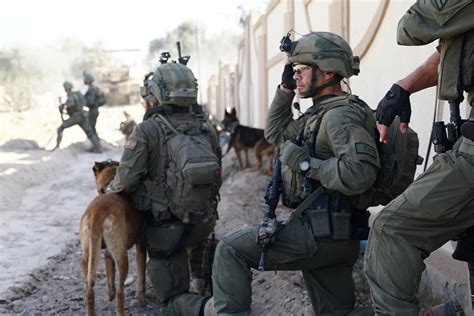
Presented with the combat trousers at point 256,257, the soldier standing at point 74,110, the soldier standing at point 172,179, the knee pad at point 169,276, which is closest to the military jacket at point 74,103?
the soldier standing at point 74,110

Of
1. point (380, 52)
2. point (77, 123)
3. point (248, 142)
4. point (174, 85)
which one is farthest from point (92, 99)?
point (174, 85)

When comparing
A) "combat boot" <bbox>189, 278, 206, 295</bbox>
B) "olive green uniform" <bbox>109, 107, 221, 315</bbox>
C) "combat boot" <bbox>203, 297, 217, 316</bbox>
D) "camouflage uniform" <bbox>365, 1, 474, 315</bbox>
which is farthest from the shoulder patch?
"combat boot" <bbox>189, 278, 206, 295</bbox>

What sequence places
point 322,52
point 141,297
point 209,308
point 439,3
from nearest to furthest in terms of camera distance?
point 439,3 < point 322,52 < point 209,308 < point 141,297

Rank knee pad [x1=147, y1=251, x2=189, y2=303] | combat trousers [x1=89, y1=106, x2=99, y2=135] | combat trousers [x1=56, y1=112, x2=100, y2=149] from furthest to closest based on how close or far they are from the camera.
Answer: combat trousers [x1=89, y1=106, x2=99, y2=135], combat trousers [x1=56, y1=112, x2=100, y2=149], knee pad [x1=147, y1=251, x2=189, y2=303]

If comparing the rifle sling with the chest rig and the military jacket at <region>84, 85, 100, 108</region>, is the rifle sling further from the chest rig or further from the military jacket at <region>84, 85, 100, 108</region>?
the military jacket at <region>84, 85, 100, 108</region>

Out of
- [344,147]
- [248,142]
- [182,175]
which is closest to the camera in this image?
[344,147]

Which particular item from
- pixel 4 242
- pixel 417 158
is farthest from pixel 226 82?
pixel 417 158

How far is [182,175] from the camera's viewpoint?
15.0 ft

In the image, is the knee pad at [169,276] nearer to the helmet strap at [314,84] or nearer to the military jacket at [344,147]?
the military jacket at [344,147]

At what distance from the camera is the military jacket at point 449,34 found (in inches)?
93.2

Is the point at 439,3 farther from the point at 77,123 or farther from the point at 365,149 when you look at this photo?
the point at 77,123

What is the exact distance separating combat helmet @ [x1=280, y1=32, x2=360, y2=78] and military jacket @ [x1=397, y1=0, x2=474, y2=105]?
719mm

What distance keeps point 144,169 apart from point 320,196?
6.01 ft

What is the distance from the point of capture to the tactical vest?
15.0 ft
